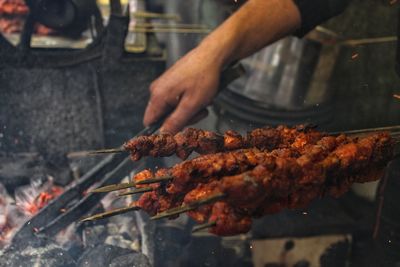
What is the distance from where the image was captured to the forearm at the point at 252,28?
478 centimetres

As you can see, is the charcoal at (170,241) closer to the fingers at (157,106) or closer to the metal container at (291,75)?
the fingers at (157,106)

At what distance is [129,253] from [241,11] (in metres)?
3.05

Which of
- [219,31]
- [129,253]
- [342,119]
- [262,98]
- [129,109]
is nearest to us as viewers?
[129,253]

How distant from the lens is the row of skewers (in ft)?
8.59

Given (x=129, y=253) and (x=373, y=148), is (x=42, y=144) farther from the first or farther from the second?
(x=373, y=148)

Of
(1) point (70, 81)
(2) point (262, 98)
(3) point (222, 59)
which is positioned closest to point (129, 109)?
(1) point (70, 81)

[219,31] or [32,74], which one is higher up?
[219,31]

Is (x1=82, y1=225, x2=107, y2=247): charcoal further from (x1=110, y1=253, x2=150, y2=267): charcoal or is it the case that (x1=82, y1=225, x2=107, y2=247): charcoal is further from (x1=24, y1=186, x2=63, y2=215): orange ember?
(x1=110, y1=253, x2=150, y2=267): charcoal

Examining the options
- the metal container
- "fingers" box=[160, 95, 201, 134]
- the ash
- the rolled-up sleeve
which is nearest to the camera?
the ash

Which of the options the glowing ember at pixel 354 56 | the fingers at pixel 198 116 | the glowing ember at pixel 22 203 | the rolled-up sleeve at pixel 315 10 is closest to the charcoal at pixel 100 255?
the glowing ember at pixel 22 203

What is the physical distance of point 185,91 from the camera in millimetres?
4523

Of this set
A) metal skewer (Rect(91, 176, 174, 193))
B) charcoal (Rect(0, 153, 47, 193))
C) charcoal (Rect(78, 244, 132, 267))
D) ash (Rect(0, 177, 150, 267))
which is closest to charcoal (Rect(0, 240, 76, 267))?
ash (Rect(0, 177, 150, 267))

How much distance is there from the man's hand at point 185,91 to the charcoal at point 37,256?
1.63 metres

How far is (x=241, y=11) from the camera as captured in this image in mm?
4992
